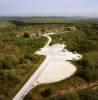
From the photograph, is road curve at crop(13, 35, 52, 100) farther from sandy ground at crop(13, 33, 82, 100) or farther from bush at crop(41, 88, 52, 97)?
bush at crop(41, 88, 52, 97)

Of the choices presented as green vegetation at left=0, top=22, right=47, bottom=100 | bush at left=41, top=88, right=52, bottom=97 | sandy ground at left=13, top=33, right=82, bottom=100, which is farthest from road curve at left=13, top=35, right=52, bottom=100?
bush at left=41, top=88, right=52, bottom=97

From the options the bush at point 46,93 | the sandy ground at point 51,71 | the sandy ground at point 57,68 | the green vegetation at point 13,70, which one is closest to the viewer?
the bush at point 46,93

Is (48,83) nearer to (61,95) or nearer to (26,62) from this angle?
(61,95)

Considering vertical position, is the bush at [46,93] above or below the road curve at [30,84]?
below

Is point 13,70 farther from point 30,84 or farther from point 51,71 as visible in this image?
point 51,71

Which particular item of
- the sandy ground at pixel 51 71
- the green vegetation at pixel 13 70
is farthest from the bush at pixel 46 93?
the green vegetation at pixel 13 70

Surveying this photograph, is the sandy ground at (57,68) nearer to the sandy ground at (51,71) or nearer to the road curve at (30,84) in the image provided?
the sandy ground at (51,71)

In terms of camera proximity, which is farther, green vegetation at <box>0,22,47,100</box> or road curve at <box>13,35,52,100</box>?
green vegetation at <box>0,22,47,100</box>

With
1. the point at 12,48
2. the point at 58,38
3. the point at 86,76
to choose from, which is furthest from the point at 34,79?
the point at 58,38

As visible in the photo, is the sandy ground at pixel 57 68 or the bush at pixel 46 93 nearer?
the bush at pixel 46 93

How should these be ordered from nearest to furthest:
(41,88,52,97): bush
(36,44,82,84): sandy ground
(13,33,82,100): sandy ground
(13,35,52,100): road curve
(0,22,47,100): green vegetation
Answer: (13,35,52,100): road curve → (41,88,52,97): bush → (0,22,47,100): green vegetation → (13,33,82,100): sandy ground → (36,44,82,84): sandy ground

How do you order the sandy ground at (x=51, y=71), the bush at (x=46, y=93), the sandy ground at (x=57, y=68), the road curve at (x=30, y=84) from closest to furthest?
1. the road curve at (x=30, y=84)
2. the bush at (x=46, y=93)
3. the sandy ground at (x=51, y=71)
4. the sandy ground at (x=57, y=68)
